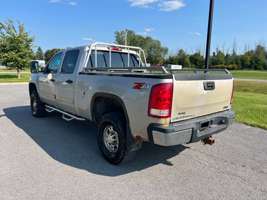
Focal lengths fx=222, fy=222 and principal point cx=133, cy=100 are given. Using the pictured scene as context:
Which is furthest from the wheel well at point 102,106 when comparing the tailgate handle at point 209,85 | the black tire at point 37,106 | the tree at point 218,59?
the tree at point 218,59

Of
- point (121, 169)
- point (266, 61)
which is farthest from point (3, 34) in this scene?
point (266, 61)

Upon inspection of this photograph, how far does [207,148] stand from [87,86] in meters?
2.72

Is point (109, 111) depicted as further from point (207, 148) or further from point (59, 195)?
point (207, 148)

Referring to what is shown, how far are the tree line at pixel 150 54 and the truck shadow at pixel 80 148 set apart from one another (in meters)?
14.4

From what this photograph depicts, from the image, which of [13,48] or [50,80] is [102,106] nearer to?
[50,80]

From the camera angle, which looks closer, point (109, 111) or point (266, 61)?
point (109, 111)

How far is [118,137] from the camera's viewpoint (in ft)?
12.0

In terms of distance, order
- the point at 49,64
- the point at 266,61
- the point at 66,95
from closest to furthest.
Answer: the point at 66,95
the point at 49,64
the point at 266,61

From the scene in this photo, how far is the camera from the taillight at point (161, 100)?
287cm

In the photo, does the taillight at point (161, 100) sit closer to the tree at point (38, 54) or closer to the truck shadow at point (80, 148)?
the truck shadow at point (80, 148)

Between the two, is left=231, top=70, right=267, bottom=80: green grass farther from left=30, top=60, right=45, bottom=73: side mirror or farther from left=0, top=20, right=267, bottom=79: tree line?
left=30, top=60, right=45, bottom=73: side mirror

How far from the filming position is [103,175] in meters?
3.40

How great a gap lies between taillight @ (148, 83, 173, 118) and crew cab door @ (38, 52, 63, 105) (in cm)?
337

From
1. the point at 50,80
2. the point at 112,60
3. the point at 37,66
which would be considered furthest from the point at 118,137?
the point at 37,66
